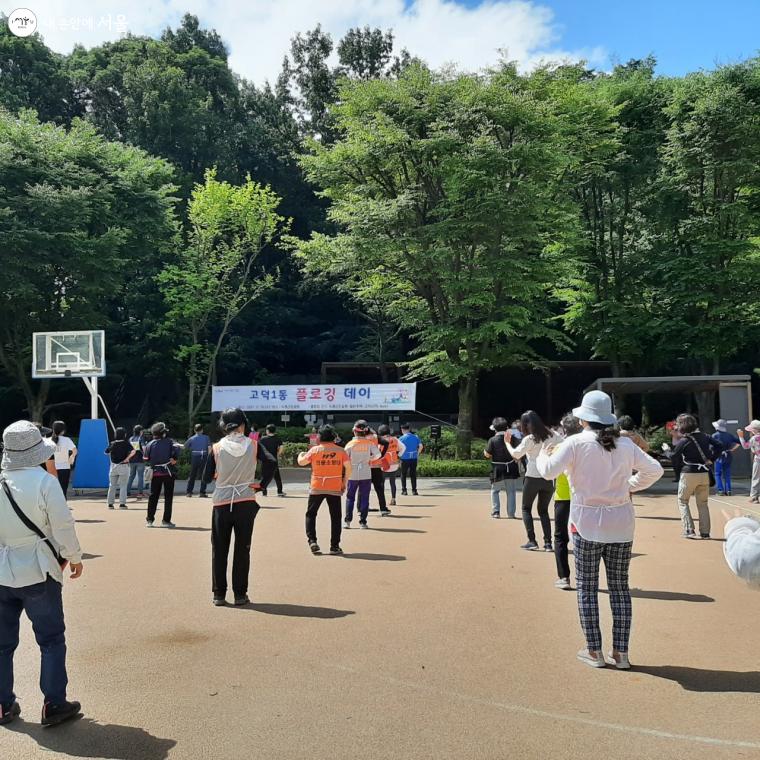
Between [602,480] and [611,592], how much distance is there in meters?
0.78

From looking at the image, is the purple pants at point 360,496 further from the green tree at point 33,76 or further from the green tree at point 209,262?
the green tree at point 33,76

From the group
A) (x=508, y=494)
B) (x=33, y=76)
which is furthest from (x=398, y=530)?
(x=33, y=76)

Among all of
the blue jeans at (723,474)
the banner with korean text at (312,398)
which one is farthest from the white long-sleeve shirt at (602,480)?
the banner with korean text at (312,398)

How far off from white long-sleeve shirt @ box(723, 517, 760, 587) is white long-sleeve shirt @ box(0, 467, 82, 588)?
3.48 metres

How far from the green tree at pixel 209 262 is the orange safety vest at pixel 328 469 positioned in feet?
80.6

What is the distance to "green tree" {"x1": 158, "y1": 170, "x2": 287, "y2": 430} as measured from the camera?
1297 inches

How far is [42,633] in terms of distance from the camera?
4.27m

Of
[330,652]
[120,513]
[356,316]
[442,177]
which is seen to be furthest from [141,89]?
[330,652]

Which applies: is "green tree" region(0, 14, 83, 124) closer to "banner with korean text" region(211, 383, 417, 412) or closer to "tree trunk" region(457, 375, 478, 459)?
"banner with korean text" region(211, 383, 417, 412)

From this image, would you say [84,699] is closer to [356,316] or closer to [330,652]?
[330,652]

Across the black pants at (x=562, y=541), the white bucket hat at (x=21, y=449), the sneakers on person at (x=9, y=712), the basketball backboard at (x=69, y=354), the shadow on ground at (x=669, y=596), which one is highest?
the basketball backboard at (x=69, y=354)

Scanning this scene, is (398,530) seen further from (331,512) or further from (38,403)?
(38,403)

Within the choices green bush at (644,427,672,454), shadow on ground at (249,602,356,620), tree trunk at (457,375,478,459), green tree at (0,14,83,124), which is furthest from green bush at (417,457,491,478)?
green tree at (0,14,83,124)

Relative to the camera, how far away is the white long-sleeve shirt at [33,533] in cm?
427
